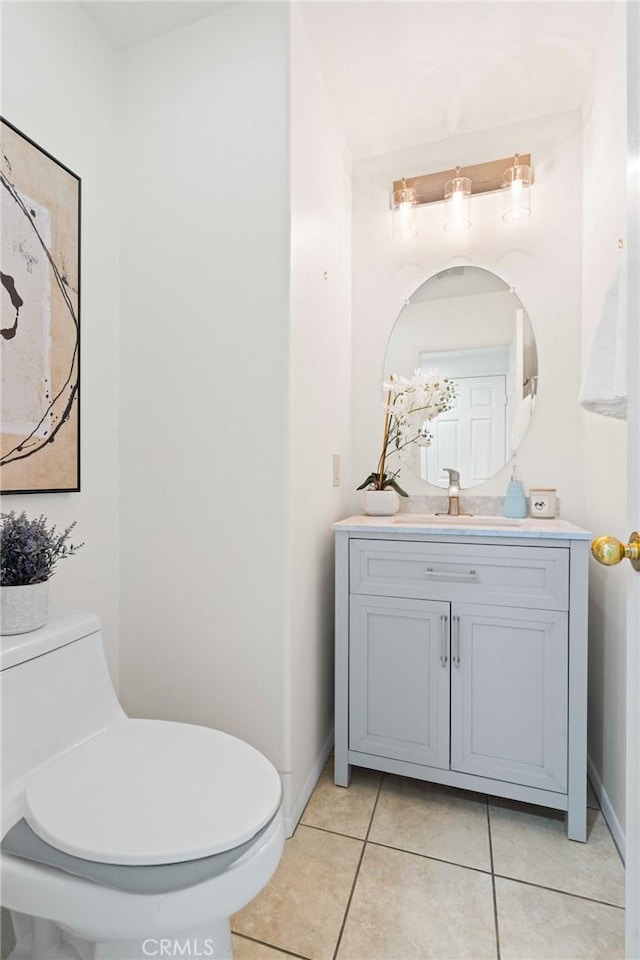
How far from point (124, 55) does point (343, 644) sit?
7.11 ft

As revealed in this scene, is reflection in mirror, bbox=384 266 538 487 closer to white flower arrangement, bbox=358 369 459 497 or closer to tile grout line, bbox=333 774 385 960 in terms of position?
white flower arrangement, bbox=358 369 459 497

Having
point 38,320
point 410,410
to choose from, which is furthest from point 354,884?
point 38,320

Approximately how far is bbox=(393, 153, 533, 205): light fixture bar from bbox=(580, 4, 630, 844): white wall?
1.00ft

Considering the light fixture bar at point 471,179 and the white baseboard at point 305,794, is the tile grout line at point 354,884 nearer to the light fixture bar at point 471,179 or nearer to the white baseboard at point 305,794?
the white baseboard at point 305,794

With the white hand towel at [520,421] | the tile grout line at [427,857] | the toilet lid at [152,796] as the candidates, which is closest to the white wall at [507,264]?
the white hand towel at [520,421]

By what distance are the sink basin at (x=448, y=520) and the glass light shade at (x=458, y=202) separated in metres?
1.25

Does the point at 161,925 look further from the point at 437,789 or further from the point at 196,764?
the point at 437,789

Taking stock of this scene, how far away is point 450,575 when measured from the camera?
1.58 metres

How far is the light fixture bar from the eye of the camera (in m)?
2.01

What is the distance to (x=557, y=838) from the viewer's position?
1455 mm

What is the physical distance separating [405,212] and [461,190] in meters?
0.24

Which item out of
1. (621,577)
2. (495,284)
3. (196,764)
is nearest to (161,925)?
(196,764)

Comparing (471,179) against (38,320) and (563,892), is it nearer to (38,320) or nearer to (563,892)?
(38,320)

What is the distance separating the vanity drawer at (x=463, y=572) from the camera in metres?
1.48
